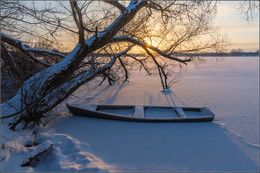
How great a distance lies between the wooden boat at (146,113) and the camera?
4613mm

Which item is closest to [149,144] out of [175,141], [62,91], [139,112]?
[175,141]

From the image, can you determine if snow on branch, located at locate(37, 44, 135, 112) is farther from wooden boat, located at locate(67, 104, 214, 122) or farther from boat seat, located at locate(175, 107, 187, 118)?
Result: boat seat, located at locate(175, 107, 187, 118)

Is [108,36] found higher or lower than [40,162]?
higher

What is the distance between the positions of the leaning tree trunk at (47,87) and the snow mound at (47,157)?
62cm

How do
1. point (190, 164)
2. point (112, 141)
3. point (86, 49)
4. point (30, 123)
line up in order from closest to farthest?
point (190, 164), point (112, 141), point (30, 123), point (86, 49)

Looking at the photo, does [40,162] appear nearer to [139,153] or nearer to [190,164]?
[139,153]

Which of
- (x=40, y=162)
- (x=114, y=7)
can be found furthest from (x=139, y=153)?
(x=114, y=7)

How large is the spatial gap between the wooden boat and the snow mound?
5.19 feet

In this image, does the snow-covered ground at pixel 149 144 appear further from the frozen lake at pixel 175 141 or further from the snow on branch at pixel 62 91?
the snow on branch at pixel 62 91

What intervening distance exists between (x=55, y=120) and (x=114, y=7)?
3.93 m

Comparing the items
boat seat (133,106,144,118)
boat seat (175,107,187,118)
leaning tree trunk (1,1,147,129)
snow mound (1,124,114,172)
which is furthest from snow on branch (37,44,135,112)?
boat seat (175,107,187,118)

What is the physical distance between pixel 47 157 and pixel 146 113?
3.12m

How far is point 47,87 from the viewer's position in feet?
13.1

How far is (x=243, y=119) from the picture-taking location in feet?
16.3
